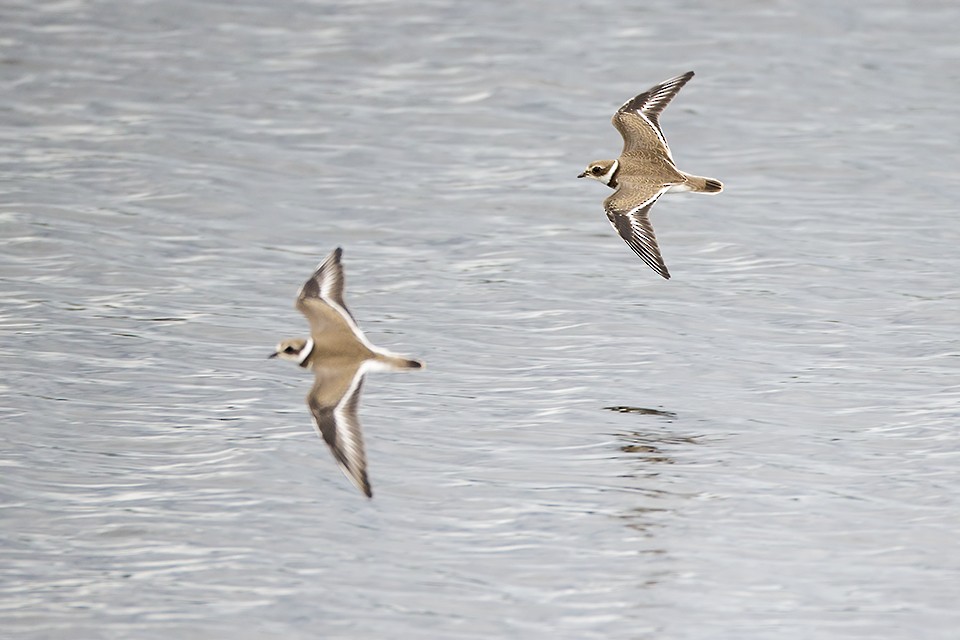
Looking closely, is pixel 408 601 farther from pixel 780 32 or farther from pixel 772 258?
pixel 780 32

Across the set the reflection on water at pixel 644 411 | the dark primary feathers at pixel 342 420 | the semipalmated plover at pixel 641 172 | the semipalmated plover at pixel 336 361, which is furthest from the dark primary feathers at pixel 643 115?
the dark primary feathers at pixel 342 420

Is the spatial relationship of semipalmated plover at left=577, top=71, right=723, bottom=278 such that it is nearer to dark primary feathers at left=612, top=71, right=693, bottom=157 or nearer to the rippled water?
dark primary feathers at left=612, top=71, right=693, bottom=157

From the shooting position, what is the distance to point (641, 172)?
43.2 ft

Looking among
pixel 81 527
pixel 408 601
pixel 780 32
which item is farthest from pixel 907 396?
pixel 780 32

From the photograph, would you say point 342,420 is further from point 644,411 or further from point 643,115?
point 643,115

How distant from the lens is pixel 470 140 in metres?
20.8

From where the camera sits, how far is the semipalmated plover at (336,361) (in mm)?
9555

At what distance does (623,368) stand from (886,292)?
Answer: 3.44 m

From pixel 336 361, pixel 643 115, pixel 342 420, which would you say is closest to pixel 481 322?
pixel 643 115

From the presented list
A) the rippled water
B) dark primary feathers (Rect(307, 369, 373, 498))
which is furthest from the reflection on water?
dark primary feathers (Rect(307, 369, 373, 498))

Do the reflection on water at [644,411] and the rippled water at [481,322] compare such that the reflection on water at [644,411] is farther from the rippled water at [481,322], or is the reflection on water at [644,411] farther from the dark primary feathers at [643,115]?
the dark primary feathers at [643,115]

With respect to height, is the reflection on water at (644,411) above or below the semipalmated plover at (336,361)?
below

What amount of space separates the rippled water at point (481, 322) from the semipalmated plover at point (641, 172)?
4.35ft

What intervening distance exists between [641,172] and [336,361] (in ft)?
13.4
